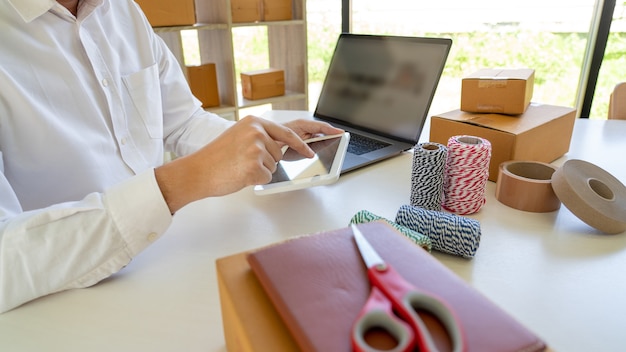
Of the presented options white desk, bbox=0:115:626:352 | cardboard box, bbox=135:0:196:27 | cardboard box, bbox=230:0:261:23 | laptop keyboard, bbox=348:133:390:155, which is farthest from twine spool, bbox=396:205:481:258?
cardboard box, bbox=230:0:261:23

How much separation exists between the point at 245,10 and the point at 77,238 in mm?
1761

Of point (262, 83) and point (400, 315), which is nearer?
point (400, 315)

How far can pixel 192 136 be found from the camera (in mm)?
1117

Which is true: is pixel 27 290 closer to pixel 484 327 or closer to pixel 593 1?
pixel 484 327

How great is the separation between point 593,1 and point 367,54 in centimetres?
164

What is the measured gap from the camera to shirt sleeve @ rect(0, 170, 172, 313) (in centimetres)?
56

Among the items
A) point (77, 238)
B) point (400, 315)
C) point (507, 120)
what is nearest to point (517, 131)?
point (507, 120)

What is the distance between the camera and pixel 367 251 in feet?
1.38

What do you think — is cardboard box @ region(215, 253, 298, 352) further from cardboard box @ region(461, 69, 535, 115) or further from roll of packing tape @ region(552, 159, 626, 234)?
cardboard box @ region(461, 69, 535, 115)

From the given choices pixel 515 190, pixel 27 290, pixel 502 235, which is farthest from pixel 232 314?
pixel 515 190

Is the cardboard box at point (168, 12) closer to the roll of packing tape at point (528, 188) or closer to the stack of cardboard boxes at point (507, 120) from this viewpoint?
the stack of cardboard boxes at point (507, 120)

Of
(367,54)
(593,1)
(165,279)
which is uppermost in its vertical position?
(593,1)

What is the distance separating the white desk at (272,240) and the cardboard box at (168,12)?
1312 mm

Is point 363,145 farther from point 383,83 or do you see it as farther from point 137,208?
point 137,208
